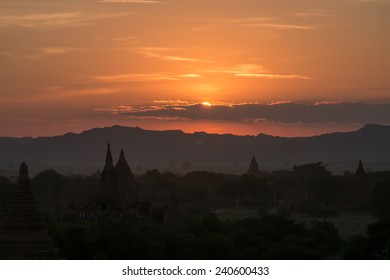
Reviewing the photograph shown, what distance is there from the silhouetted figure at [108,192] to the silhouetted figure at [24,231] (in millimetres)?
25991

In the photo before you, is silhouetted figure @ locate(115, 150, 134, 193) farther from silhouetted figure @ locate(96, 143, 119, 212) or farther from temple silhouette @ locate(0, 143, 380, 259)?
silhouetted figure @ locate(96, 143, 119, 212)

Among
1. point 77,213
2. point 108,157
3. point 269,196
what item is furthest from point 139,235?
point 269,196

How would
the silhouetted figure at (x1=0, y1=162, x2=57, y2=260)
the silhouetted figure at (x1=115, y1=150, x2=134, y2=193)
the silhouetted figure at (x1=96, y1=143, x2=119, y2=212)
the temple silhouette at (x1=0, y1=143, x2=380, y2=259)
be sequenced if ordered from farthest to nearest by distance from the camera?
the silhouetted figure at (x1=115, y1=150, x2=134, y2=193), the silhouetted figure at (x1=96, y1=143, x2=119, y2=212), the temple silhouette at (x1=0, y1=143, x2=380, y2=259), the silhouetted figure at (x1=0, y1=162, x2=57, y2=260)

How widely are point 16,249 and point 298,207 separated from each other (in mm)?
72339

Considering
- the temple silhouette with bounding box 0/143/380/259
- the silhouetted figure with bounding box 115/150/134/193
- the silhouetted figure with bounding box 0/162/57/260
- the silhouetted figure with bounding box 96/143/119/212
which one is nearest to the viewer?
the silhouetted figure with bounding box 0/162/57/260

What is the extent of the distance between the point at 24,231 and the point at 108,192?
3907 cm

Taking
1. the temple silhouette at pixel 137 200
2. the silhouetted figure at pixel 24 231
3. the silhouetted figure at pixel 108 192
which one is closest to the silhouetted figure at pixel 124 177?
the temple silhouette at pixel 137 200

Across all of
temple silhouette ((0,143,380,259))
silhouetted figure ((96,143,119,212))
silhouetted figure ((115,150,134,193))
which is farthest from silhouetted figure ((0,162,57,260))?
silhouetted figure ((115,150,134,193))

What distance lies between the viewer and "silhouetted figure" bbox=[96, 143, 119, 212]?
225ft

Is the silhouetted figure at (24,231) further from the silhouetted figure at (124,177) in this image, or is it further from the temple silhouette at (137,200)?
the silhouetted figure at (124,177)

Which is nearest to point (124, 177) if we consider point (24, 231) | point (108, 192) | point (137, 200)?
point (108, 192)

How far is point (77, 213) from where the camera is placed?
64812 mm

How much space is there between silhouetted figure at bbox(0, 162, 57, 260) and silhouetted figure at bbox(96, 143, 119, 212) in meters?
26.0

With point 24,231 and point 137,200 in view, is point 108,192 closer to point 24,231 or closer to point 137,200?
point 137,200
